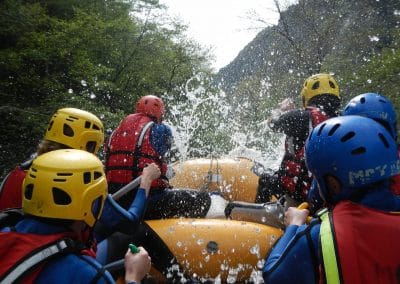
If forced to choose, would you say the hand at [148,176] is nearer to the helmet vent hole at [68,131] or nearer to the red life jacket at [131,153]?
the red life jacket at [131,153]

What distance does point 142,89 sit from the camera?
13.4 meters

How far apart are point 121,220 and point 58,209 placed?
1487mm

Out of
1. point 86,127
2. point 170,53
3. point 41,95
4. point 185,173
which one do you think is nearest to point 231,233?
point 86,127

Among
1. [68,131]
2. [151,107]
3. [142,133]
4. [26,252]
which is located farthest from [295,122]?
[26,252]

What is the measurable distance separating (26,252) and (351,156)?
61.8 inches

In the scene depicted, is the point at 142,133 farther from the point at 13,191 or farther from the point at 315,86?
the point at 315,86

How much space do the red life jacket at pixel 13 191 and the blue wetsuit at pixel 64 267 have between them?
54.9 inches

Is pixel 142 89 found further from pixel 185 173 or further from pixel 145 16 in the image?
pixel 185 173

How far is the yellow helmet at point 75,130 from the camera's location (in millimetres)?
3482

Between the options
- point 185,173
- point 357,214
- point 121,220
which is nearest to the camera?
point 357,214

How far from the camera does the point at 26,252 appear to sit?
1664mm

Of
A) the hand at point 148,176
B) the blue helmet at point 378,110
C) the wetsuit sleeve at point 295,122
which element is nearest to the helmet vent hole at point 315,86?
the wetsuit sleeve at point 295,122

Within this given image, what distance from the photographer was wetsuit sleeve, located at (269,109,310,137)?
408cm

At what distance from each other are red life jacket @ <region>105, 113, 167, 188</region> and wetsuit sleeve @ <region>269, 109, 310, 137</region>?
1.56 metres
